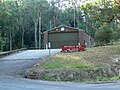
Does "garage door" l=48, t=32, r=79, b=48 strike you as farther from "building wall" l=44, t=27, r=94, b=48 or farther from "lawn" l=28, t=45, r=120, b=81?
"lawn" l=28, t=45, r=120, b=81

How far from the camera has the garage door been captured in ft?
152

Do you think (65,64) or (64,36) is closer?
(65,64)

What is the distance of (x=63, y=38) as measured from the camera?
153 ft

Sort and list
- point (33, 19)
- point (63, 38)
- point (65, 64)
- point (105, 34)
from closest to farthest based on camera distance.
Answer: point (65, 64) < point (105, 34) < point (63, 38) < point (33, 19)

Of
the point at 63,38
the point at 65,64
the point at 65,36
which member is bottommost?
the point at 65,64

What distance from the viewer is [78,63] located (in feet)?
58.7

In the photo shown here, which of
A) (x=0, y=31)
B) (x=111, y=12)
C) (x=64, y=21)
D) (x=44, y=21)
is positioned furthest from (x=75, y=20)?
(x=111, y=12)

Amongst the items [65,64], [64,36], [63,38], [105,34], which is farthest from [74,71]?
[64,36]

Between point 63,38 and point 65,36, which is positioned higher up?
point 65,36

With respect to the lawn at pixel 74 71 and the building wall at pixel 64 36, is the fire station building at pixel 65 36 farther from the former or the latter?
the lawn at pixel 74 71

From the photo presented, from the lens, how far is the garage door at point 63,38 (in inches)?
1825

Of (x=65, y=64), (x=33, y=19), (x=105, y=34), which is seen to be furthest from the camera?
(x=33, y=19)

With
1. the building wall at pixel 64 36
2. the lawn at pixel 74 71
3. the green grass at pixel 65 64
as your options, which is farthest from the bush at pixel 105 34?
the green grass at pixel 65 64

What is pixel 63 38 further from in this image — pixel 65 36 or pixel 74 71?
pixel 74 71
